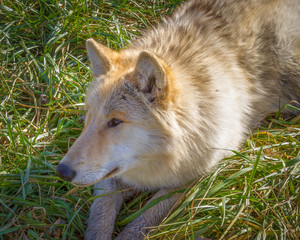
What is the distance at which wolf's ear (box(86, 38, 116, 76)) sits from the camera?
3000 mm

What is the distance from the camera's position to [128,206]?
3.32 meters

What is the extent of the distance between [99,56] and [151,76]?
636mm

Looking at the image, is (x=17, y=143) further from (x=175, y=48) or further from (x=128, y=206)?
(x=175, y=48)

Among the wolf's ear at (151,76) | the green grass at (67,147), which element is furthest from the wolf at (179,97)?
the green grass at (67,147)

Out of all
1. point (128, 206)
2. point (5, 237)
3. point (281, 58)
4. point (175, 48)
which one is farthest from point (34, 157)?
point (281, 58)

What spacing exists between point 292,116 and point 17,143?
3147 millimetres

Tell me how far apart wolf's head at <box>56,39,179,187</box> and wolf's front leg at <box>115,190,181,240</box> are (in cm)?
45

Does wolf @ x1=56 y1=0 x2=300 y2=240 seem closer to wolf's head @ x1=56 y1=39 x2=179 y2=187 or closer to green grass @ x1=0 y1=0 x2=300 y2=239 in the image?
wolf's head @ x1=56 y1=39 x2=179 y2=187

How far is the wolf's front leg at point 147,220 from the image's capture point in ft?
9.82

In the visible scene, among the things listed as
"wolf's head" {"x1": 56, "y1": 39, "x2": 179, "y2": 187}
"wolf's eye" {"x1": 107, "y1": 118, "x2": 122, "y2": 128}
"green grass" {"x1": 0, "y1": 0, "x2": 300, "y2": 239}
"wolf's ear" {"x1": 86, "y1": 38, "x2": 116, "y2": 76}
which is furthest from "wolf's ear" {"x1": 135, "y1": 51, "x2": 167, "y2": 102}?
"green grass" {"x1": 0, "y1": 0, "x2": 300, "y2": 239}

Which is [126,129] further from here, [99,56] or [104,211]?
[104,211]

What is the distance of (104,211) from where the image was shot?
3139 mm

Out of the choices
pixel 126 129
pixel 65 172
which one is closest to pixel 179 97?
pixel 126 129

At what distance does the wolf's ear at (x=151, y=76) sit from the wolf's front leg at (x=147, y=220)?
102cm
